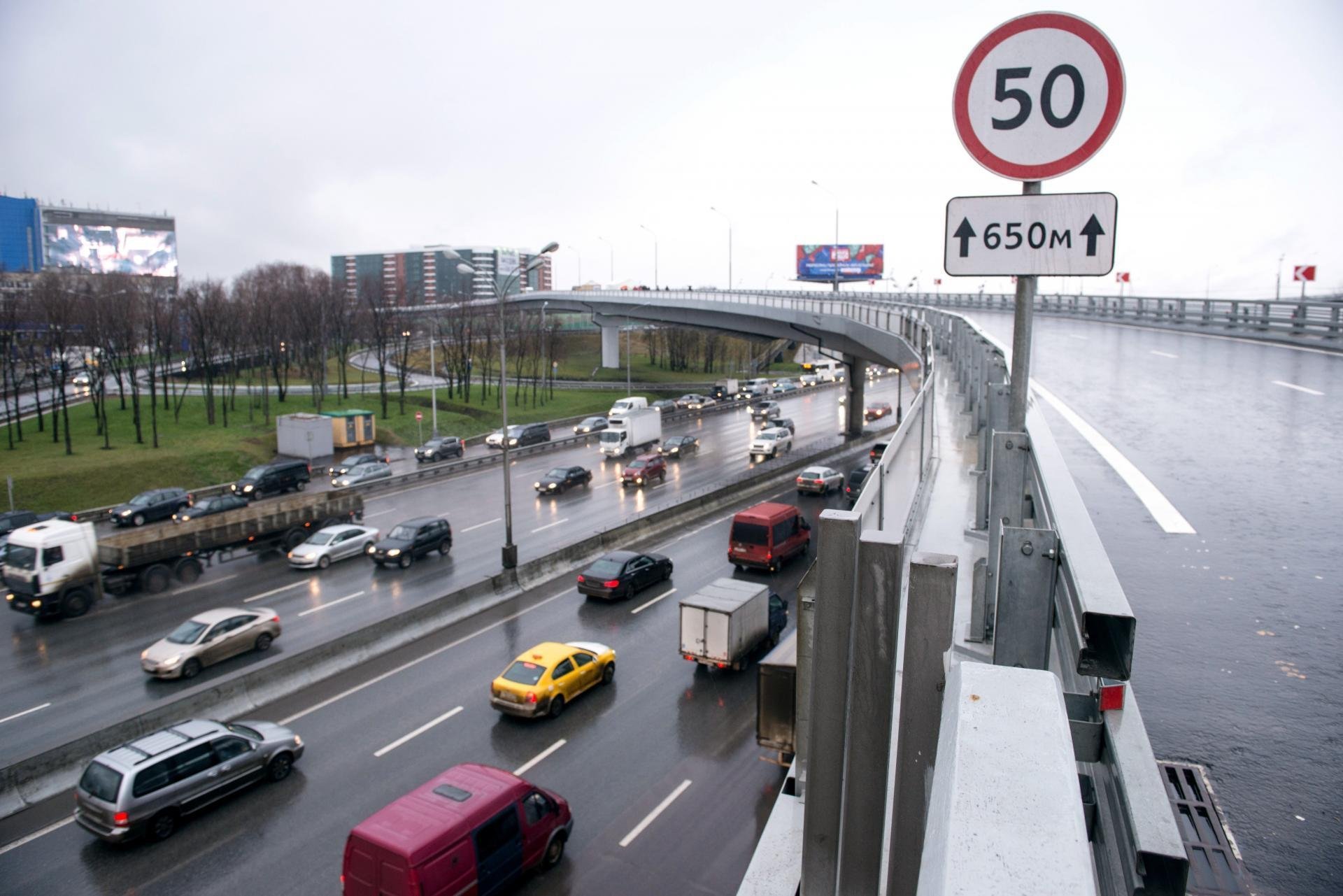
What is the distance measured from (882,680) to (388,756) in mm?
14503

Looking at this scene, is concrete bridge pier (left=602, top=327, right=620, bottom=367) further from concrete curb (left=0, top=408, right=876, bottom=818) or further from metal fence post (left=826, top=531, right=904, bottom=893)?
metal fence post (left=826, top=531, right=904, bottom=893)

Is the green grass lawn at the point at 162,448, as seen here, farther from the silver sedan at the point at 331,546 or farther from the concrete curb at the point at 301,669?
the concrete curb at the point at 301,669

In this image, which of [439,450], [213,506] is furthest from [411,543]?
[439,450]

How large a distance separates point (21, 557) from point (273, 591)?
6.28 metres

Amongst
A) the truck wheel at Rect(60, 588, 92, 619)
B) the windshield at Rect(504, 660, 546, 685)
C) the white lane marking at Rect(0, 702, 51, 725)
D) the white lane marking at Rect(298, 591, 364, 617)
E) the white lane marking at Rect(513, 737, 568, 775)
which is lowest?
the white lane marking at Rect(513, 737, 568, 775)

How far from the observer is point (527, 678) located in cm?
1775

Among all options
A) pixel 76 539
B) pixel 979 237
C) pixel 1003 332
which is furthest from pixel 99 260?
pixel 979 237

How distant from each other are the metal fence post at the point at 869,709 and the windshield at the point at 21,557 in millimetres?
25740

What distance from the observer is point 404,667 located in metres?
20.3

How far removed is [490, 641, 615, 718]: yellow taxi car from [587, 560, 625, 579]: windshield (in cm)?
556

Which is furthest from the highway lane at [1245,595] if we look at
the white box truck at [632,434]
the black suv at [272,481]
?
the white box truck at [632,434]

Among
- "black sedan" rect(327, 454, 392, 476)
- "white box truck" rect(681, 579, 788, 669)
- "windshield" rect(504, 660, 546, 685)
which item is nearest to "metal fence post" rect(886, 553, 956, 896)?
"windshield" rect(504, 660, 546, 685)

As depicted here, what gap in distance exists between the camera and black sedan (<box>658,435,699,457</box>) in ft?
161

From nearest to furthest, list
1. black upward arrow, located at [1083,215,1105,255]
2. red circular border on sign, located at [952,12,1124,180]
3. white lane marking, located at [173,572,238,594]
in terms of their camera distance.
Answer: black upward arrow, located at [1083,215,1105,255] → red circular border on sign, located at [952,12,1124,180] → white lane marking, located at [173,572,238,594]
